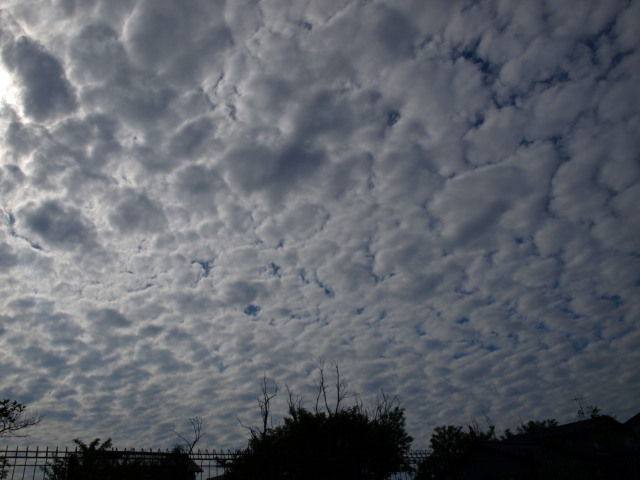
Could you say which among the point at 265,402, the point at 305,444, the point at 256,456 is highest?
the point at 265,402

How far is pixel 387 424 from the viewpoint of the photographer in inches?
1547

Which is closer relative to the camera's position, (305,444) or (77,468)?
(77,468)

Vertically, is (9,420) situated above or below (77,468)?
above

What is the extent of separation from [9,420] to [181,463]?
394 inches

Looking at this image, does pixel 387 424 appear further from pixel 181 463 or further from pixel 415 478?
pixel 181 463

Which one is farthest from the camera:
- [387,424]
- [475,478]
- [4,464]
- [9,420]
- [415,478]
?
[387,424]

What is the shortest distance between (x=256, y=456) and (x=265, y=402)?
2939 centimetres

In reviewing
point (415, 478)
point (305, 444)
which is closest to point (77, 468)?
point (415, 478)

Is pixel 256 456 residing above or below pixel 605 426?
above

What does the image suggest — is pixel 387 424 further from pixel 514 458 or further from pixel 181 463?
pixel 181 463

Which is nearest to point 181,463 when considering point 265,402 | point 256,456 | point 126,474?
point 126,474

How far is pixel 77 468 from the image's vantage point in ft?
38.9

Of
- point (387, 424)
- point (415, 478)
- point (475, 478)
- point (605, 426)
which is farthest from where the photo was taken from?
point (387, 424)

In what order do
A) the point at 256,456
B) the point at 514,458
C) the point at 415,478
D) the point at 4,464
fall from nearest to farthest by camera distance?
the point at 4,464, the point at 256,456, the point at 415,478, the point at 514,458
